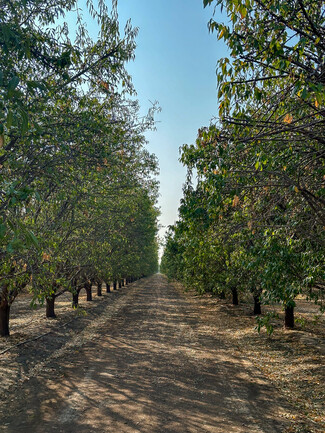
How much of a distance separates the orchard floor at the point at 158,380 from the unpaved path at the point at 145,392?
0.07ft

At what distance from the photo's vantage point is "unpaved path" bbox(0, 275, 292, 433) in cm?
681

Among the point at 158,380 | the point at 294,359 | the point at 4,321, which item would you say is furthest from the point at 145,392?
the point at 4,321

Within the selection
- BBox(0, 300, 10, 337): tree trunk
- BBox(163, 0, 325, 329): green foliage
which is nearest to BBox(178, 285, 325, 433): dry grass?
BBox(163, 0, 325, 329): green foliage

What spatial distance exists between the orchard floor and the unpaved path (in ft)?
0.07

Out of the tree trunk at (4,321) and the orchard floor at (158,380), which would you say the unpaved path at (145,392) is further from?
the tree trunk at (4,321)

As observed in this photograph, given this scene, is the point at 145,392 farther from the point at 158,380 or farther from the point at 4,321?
the point at 4,321

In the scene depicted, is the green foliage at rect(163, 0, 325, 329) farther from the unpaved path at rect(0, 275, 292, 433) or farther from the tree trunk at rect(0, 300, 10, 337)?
the tree trunk at rect(0, 300, 10, 337)

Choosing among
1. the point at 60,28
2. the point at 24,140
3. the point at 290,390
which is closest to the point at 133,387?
the point at 290,390

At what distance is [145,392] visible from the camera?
28.2ft

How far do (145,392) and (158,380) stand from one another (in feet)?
3.43

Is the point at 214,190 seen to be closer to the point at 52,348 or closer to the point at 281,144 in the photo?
the point at 281,144

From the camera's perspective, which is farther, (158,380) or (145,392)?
(158,380)

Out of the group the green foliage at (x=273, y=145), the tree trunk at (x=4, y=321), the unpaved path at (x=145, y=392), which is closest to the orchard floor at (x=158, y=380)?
the unpaved path at (x=145, y=392)

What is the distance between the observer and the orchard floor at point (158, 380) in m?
6.93
